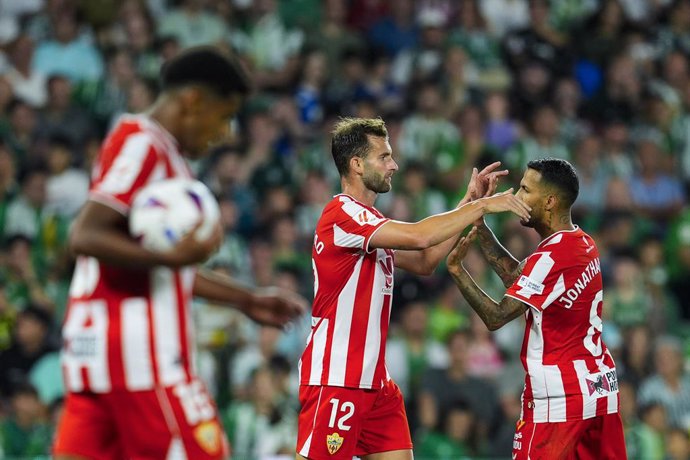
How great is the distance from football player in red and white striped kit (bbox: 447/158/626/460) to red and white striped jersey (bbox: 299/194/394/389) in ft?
1.94

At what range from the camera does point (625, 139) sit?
1452cm

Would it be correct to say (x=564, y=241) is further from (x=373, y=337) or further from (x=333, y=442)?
(x=333, y=442)

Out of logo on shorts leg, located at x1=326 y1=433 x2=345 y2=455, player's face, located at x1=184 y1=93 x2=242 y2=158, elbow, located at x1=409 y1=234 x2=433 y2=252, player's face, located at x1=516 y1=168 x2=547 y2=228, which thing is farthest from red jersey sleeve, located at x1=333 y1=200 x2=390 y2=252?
player's face, located at x1=184 y1=93 x2=242 y2=158

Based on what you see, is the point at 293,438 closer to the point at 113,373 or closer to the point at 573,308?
the point at 573,308

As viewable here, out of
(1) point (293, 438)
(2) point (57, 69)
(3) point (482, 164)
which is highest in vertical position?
(2) point (57, 69)

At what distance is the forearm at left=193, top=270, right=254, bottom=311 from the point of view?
4.90 m

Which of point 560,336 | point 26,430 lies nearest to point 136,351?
point 560,336

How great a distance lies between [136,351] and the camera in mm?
4590

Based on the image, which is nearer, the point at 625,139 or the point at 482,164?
the point at 482,164

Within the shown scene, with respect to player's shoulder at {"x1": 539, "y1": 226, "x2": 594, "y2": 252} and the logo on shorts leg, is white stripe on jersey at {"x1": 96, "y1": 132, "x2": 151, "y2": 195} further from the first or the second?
player's shoulder at {"x1": 539, "y1": 226, "x2": 594, "y2": 252}

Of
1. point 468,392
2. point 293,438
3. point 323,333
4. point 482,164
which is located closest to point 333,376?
point 323,333

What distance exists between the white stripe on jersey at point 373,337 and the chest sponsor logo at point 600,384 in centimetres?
120

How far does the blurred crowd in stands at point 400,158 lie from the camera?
10883 mm

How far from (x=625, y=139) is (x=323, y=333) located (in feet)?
29.0
